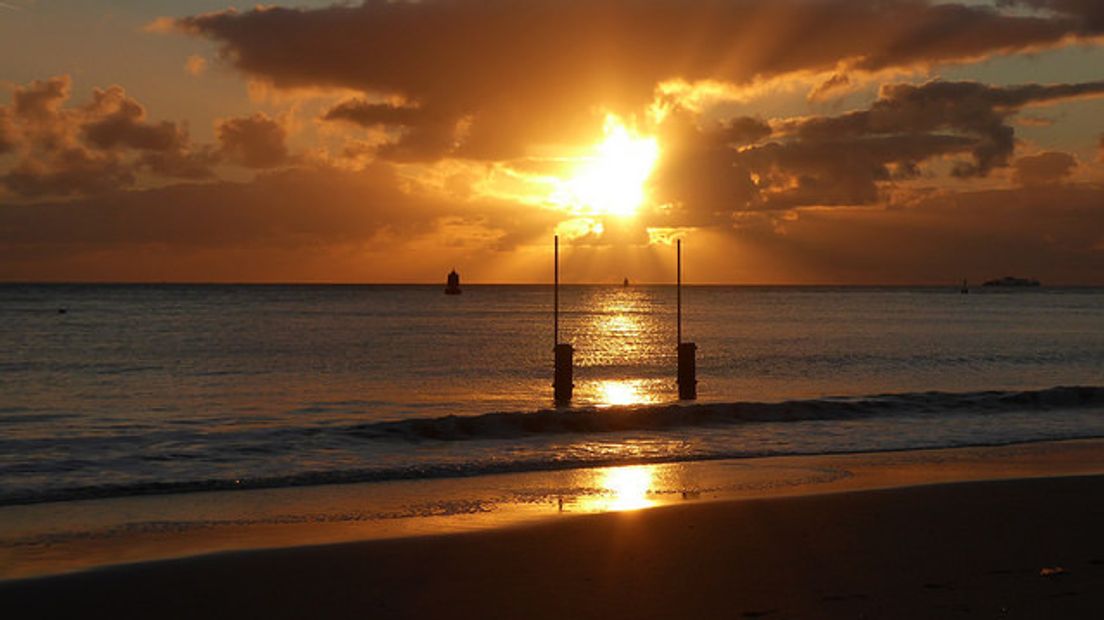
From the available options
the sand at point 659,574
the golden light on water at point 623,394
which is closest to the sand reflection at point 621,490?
the sand at point 659,574

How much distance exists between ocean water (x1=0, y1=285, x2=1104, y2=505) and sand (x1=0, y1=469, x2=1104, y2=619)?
19.2 ft

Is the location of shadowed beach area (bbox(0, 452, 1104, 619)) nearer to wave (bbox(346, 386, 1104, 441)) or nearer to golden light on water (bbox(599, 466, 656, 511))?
golden light on water (bbox(599, 466, 656, 511))

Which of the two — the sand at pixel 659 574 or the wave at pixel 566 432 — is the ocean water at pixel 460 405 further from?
the sand at pixel 659 574

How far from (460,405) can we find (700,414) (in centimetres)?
759

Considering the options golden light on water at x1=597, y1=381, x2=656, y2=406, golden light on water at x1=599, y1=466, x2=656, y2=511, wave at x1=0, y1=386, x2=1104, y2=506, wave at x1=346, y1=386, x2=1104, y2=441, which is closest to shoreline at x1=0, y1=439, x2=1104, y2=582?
golden light on water at x1=599, y1=466, x2=656, y2=511

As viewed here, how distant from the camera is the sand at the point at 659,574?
28.9ft

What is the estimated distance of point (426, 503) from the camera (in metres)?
14.4

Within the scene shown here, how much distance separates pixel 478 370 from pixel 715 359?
514 inches

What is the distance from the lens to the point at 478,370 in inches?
1716

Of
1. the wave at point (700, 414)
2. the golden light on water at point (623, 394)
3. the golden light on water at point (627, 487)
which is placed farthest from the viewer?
the golden light on water at point (623, 394)

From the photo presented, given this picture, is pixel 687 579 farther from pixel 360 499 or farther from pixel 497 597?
pixel 360 499

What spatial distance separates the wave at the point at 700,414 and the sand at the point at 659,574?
1067cm

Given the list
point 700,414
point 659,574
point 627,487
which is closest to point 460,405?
point 700,414

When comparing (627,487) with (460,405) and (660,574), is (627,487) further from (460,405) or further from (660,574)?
(460,405)
